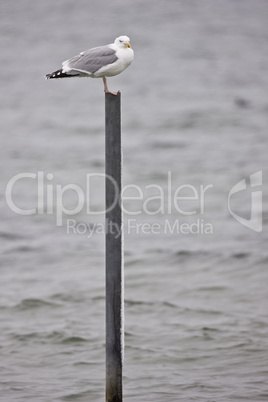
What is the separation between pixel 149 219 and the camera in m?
11.8

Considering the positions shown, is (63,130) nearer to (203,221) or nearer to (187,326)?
(203,221)

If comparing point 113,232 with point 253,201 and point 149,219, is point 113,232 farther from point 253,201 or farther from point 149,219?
point 253,201

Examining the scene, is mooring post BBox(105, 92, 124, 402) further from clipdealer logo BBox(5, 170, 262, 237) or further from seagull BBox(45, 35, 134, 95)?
clipdealer logo BBox(5, 170, 262, 237)

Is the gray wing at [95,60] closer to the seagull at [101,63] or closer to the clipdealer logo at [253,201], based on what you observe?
the seagull at [101,63]

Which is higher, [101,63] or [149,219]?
[101,63]

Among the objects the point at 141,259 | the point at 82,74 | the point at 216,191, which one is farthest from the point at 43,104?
the point at 82,74

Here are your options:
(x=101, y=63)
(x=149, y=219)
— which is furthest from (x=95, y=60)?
(x=149, y=219)

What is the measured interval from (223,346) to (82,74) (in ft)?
10.3

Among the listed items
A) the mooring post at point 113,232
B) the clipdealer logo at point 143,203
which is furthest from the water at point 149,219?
the mooring post at point 113,232

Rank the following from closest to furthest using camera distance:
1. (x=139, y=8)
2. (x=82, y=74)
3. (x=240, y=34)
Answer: (x=82, y=74)
(x=240, y=34)
(x=139, y=8)

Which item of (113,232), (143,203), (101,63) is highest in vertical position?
(101,63)

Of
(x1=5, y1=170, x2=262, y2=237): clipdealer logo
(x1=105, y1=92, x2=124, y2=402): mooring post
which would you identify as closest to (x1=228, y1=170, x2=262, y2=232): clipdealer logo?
(x1=5, y1=170, x2=262, y2=237): clipdealer logo

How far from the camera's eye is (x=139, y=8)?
82.3ft

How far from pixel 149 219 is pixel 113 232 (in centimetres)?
627
